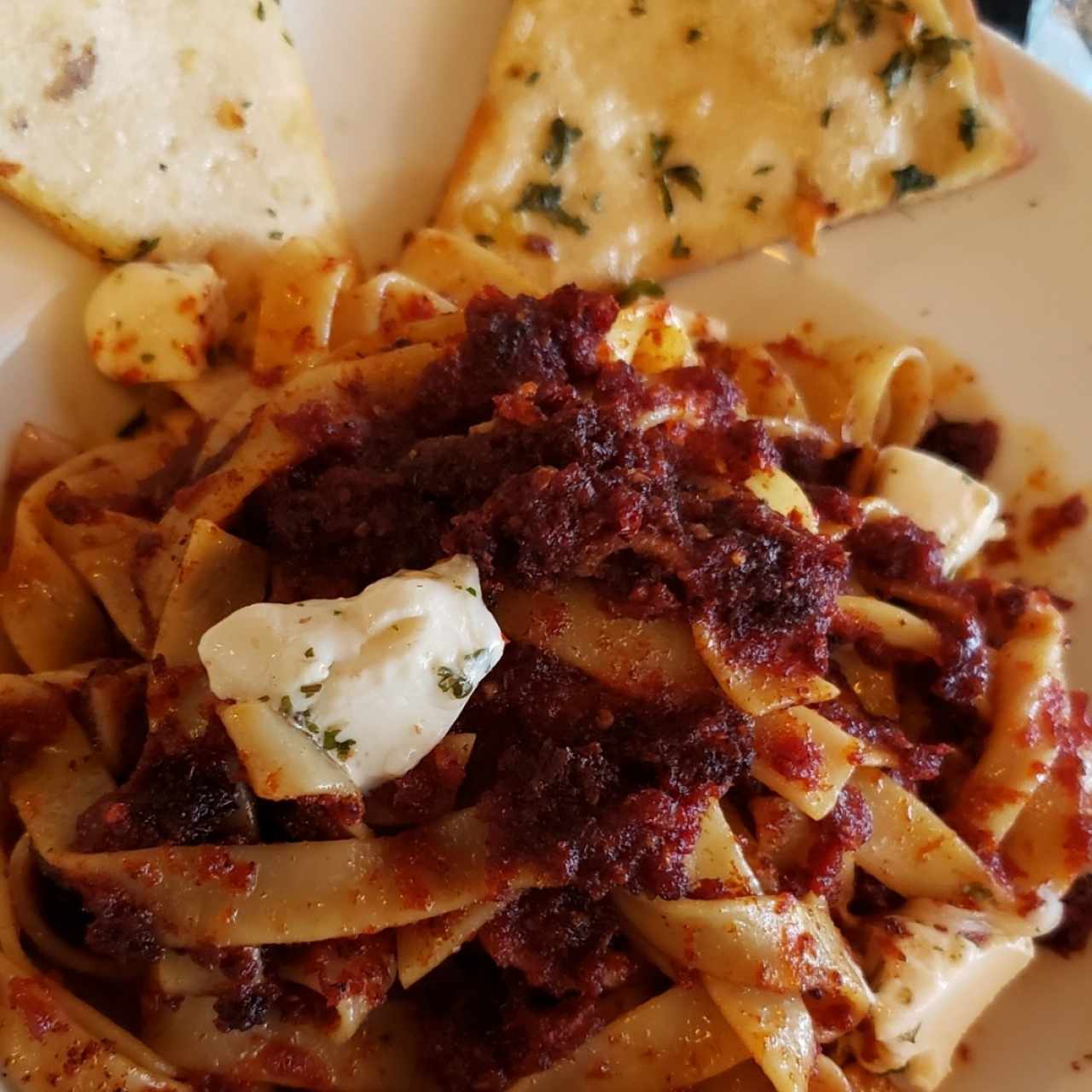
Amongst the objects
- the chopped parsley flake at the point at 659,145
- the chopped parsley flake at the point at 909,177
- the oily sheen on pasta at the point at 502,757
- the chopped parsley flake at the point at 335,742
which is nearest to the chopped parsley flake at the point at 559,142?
the chopped parsley flake at the point at 659,145

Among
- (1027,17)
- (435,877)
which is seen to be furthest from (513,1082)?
(1027,17)

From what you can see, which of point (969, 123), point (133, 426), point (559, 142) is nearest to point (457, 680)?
point (133, 426)

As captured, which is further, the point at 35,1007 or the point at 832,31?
the point at 832,31

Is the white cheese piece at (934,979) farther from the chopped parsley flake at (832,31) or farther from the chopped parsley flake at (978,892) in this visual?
the chopped parsley flake at (832,31)

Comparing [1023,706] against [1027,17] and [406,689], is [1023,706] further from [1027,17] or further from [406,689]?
[1027,17]

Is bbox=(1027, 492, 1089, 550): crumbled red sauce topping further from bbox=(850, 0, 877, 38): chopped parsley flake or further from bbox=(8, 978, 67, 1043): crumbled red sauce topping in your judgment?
bbox=(8, 978, 67, 1043): crumbled red sauce topping

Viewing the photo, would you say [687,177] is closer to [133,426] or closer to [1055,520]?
[1055,520]

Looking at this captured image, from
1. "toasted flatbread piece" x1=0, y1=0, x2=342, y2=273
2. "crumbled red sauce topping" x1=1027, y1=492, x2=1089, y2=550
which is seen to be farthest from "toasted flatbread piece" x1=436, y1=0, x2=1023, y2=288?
"crumbled red sauce topping" x1=1027, y1=492, x2=1089, y2=550

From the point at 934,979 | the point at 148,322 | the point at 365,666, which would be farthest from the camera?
the point at 148,322
